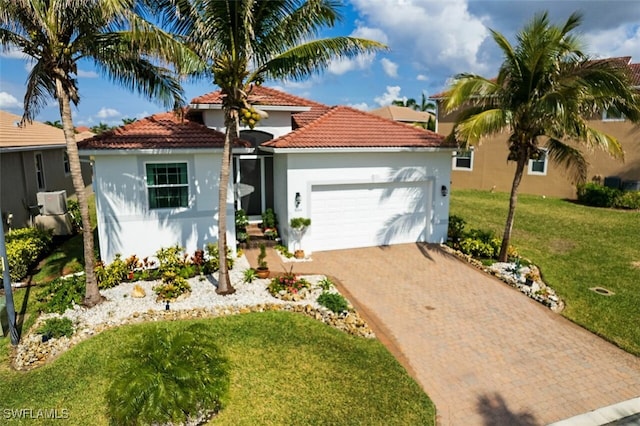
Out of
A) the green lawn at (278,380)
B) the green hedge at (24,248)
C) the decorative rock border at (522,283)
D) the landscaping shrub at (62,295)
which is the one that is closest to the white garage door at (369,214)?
the decorative rock border at (522,283)

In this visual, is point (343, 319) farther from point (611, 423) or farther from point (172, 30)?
point (172, 30)

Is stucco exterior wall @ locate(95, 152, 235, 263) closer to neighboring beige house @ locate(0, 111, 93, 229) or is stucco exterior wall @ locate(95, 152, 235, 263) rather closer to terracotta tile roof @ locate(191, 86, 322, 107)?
terracotta tile roof @ locate(191, 86, 322, 107)

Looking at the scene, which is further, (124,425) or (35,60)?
(35,60)

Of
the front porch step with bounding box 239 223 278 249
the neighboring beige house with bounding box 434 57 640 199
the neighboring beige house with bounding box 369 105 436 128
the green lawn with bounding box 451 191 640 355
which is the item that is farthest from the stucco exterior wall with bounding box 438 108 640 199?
the front porch step with bounding box 239 223 278 249

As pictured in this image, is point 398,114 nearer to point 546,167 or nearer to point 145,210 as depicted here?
point 546,167

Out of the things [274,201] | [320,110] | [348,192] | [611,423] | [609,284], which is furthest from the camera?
[320,110]

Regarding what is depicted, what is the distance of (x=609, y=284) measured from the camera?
37.7 feet

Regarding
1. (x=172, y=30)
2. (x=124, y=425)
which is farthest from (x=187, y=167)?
(x=124, y=425)

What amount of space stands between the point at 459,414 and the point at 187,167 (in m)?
9.52

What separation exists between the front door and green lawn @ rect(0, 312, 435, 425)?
23.6 feet

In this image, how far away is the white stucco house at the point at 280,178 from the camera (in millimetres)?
11602

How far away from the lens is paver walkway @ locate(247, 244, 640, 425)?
675cm

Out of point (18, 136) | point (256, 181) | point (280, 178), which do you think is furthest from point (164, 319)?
point (18, 136)

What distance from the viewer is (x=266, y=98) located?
49.7 ft
